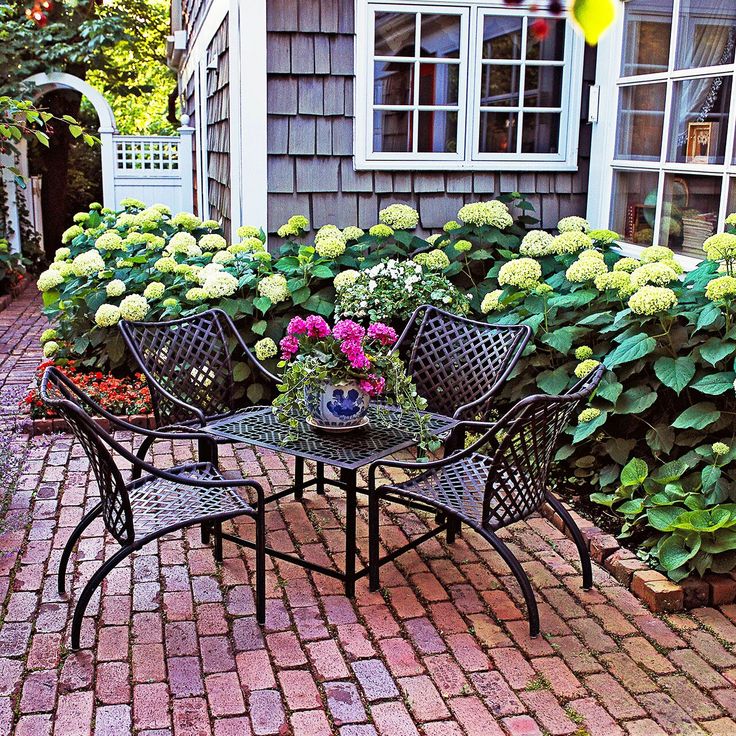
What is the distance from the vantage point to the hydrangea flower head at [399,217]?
536 centimetres

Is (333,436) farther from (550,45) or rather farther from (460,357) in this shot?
(550,45)

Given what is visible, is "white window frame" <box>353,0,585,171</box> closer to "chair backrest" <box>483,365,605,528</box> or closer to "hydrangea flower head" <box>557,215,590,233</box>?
"hydrangea flower head" <box>557,215,590,233</box>

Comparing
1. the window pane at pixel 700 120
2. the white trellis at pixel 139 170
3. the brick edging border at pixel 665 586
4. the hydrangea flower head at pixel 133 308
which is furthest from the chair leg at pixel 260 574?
the white trellis at pixel 139 170

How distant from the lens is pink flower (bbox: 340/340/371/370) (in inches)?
123

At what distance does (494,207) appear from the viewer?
534 centimetres

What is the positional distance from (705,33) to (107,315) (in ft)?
11.4

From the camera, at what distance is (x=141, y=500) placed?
311cm

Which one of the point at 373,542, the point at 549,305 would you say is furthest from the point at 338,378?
the point at 549,305

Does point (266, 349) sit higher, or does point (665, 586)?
point (266, 349)

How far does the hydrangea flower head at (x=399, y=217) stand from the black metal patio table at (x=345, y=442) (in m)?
1.98

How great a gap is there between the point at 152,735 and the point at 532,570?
1.57 metres

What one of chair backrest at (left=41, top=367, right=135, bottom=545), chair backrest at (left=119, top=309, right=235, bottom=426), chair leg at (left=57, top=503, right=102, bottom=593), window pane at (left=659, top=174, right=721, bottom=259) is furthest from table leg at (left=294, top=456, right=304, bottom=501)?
window pane at (left=659, top=174, right=721, bottom=259)

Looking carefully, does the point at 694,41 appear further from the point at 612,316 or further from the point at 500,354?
the point at 500,354

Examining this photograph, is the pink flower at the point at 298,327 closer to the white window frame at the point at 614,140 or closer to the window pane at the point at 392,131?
the white window frame at the point at 614,140
